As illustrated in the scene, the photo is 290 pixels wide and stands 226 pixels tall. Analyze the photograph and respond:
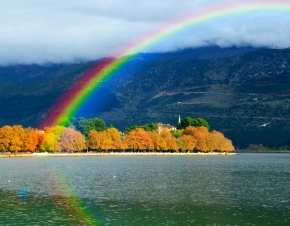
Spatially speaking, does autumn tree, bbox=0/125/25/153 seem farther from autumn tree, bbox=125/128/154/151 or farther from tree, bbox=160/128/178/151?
tree, bbox=160/128/178/151

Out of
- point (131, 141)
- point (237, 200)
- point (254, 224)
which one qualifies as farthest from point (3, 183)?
point (131, 141)

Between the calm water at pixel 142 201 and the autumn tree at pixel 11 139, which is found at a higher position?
the autumn tree at pixel 11 139

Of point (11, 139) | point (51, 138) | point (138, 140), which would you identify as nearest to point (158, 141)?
point (138, 140)

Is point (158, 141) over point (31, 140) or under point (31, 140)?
under

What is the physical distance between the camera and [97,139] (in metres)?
167

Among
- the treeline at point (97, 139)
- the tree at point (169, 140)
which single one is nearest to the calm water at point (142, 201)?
the treeline at point (97, 139)

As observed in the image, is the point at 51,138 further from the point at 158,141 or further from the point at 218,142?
the point at 218,142

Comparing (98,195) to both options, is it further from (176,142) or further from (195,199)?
(176,142)

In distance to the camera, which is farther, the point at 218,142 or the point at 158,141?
the point at 218,142

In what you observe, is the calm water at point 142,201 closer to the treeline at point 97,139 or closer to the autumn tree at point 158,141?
the treeline at point 97,139

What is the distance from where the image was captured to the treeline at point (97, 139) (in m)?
154

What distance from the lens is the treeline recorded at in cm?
15425

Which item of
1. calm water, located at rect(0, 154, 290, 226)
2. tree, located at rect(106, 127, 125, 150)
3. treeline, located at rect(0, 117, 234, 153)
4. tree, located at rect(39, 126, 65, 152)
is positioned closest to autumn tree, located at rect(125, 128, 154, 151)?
treeline, located at rect(0, 117, 234, 153)

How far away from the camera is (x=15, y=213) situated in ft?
129
